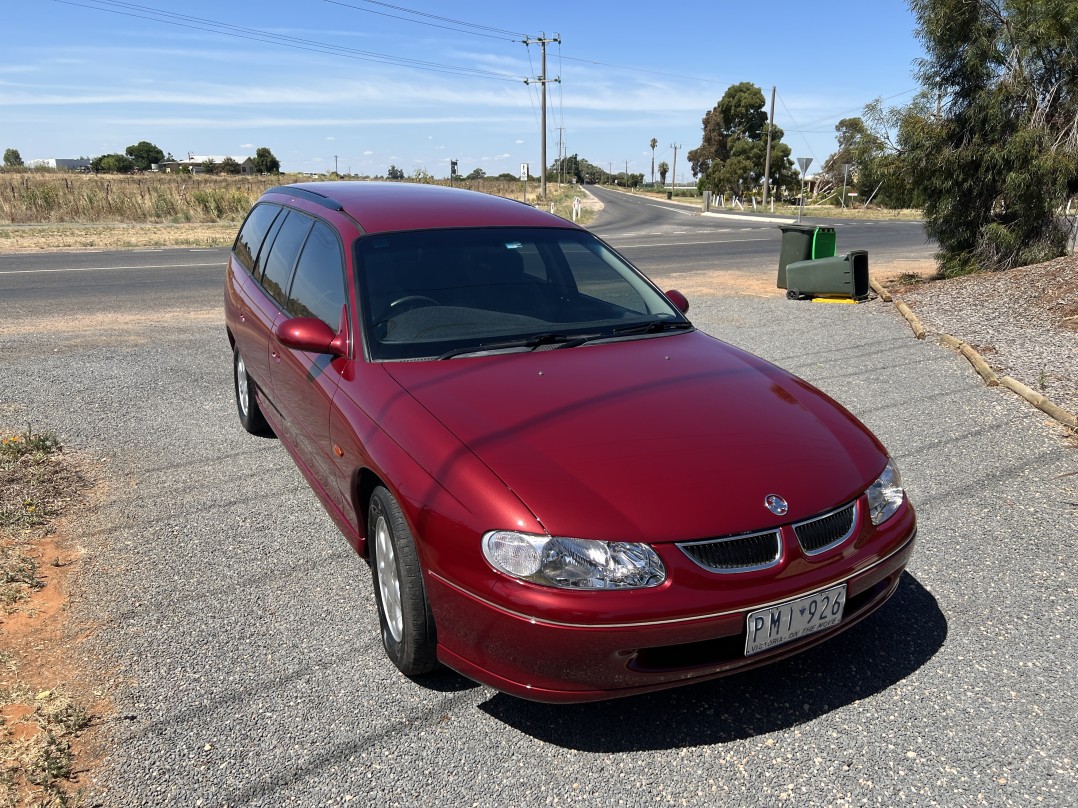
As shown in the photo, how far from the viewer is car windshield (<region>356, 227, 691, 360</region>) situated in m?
3.64

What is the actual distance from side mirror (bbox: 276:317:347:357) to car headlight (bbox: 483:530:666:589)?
4.88 feet

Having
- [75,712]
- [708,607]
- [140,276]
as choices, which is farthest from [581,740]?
[140,276]

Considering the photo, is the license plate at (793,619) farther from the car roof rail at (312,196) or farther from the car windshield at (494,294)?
the car roof rail at (312,196)

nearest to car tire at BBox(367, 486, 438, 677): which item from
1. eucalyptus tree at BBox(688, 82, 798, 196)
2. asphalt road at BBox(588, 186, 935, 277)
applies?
asphalt road at BBox(588, 186, 935, 277)

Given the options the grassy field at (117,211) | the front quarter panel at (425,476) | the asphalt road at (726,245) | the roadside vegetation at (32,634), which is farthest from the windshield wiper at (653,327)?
the grassy field at (117,211)

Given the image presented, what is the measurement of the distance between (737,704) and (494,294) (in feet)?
6.86

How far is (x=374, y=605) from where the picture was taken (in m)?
3.63

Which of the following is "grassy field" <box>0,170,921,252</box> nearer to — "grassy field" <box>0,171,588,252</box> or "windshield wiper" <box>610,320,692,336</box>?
"grassy field" <box>0,171,588,252</box>

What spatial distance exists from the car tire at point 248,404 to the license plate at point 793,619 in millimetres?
3967

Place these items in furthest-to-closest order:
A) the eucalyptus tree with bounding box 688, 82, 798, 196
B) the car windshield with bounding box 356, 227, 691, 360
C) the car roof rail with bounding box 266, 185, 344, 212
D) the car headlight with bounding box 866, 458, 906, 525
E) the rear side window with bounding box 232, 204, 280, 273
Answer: the eucalyptus tree with bounding box 688, 82, 798, 196, the rear side window with bounding box 232, 204, 280, 273, the car roof rail with bounding box 266, 185, 344, 212, the car windshield with bounding box 356, 227, 691, 360, the car headlight with bounding box 866, 458, 906, 525

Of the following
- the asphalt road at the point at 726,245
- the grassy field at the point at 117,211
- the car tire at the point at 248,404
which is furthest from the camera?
the grassy field at the point at 117,211

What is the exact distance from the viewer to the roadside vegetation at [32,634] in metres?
2.56

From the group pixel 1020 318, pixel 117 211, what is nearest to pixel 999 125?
pixel 1020 318

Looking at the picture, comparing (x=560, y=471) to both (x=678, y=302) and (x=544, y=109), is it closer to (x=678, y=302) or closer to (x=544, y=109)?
(x=678, y=302)
